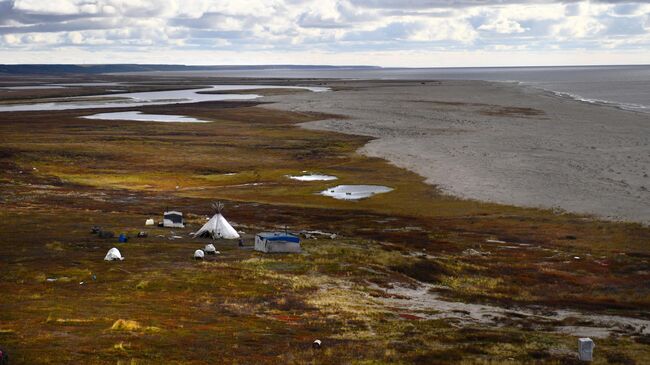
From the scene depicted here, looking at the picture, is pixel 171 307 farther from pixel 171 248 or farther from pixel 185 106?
pixel 185 106

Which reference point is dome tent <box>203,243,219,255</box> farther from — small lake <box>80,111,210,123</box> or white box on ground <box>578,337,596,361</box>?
small lake <box>80,111,210,123</box>

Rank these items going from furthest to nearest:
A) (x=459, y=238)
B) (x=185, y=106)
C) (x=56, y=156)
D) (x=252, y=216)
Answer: (x=185, y=106)
(x=56, y=156)
(x=252, y=216)
(x=459, y=238)

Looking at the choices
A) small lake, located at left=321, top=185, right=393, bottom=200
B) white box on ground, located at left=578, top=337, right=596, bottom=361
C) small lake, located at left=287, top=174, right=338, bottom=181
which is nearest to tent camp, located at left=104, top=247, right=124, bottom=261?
white box on ground, located at left=578, top=337, right=596, bottom=361

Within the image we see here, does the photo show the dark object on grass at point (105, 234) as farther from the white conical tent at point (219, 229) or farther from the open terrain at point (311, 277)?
the white conical tent at point (219, 229)

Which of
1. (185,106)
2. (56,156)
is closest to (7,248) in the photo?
(56,156)

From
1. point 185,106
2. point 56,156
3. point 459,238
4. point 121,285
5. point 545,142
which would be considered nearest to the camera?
point 121,285

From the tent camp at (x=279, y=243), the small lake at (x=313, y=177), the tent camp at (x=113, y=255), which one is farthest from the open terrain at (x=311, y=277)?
the small lake at (x=313, y=177)
